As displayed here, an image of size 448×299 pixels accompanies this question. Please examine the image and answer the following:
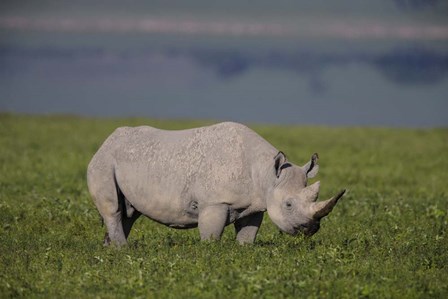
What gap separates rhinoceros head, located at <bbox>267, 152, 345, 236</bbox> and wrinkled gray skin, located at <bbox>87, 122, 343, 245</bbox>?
0.6 inches

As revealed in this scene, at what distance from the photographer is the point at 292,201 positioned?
15.1 metres

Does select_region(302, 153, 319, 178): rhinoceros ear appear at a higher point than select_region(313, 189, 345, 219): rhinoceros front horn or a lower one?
higher

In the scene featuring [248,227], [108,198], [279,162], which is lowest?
[248,227]

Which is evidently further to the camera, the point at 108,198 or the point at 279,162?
the point at 108,198

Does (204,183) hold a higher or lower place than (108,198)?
higher

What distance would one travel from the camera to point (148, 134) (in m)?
16.8

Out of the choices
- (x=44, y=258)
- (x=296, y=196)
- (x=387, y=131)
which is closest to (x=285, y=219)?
(x=296, y=196)

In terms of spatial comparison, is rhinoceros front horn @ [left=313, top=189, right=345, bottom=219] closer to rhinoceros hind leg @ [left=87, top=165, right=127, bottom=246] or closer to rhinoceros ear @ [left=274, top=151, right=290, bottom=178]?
rhinoceros ear @ [left=274, top=151, right=290, bottom=178]

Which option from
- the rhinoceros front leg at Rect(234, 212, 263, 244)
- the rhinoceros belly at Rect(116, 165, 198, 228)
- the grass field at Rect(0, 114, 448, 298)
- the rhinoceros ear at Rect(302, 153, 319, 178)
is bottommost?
the grass field at Rect(0, 114, 448, 298)

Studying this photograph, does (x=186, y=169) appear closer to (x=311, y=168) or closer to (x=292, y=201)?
(x=292, y=201)

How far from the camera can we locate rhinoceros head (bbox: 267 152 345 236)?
1502 centimetres

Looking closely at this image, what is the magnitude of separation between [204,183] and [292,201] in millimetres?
1389

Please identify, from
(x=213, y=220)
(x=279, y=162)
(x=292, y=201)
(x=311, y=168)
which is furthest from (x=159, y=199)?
(x=311, y=168)

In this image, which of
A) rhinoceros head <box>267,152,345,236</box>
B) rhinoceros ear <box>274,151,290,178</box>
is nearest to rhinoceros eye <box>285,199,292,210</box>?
rhinoceros head <box>267,152,345,236</box>
